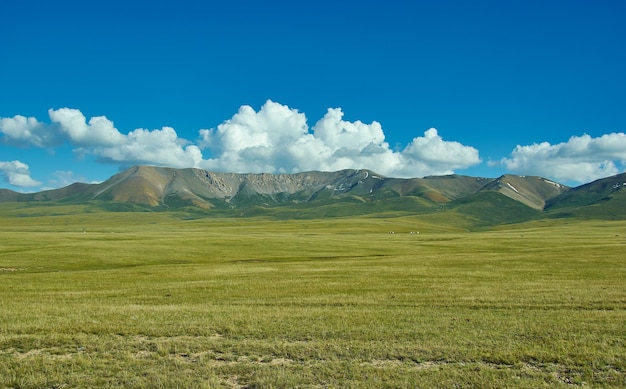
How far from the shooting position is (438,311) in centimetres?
2530

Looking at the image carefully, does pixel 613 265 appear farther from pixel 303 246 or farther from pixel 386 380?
pixel 303 246

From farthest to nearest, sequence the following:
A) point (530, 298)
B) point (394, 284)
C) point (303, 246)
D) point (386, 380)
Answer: point (303, 246), point (394, 284), point (530, 298), point (386, 380)

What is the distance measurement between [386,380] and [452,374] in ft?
6.88

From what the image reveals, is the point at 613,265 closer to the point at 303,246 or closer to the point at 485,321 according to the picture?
the point at 485,321

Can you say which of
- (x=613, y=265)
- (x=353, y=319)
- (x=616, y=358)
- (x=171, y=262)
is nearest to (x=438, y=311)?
(x=353, y=319)

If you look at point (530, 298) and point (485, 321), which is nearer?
point (485, 321)

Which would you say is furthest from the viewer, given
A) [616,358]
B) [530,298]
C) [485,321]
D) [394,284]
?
[394,284]

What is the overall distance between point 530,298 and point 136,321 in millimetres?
22433

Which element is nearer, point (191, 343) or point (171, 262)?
point (191, 343)

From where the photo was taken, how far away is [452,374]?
46.7 feet

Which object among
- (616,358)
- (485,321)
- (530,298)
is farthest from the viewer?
(530,298)

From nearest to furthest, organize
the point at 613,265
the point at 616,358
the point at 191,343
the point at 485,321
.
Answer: the point at 616,358 → the point at 191,343 → the point at 485,321 → the point at 613,265

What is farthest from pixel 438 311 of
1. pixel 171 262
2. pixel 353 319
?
pixel 171 262

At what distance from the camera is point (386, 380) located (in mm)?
13781
